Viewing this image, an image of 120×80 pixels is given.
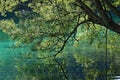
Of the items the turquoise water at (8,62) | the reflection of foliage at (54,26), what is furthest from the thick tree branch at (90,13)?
the turquoise water at (8,62)

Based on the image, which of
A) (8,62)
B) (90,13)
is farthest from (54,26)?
(8,62)

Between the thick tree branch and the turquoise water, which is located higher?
the thick tree branch

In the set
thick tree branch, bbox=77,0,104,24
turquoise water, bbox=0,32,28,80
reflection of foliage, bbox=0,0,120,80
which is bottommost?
turquoise water, bbox=0,32,28,80

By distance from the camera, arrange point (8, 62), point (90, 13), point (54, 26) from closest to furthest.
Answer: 1. point (90, 13)
2. point (54, 26)
3. point (8, 62)

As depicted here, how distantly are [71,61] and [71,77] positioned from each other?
6778mm

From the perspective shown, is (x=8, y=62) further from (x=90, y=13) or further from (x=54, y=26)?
(x=90, y=13)

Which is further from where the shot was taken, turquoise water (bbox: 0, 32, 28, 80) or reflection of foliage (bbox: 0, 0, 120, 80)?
turquoise water (bbox: 0, 32, 28, 80)

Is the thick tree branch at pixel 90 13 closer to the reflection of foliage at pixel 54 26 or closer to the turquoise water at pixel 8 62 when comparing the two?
the reflection of foliage at pixel 54 26

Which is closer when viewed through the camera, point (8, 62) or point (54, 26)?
point (54, 26)

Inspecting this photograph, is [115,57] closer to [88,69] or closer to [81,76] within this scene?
→ [88,69]

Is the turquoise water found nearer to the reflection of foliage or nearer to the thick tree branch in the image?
the reflection of foliage

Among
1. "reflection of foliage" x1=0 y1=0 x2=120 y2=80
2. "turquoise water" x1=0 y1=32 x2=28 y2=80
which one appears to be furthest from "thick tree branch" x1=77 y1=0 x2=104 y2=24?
"turquoise water" x1=0 y1=32 x2=28 y2=80

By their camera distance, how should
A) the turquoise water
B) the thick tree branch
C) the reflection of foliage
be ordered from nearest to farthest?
the thick tree branch → the reflection of foliage → the turquoise water

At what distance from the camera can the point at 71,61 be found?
30203 millimetres
